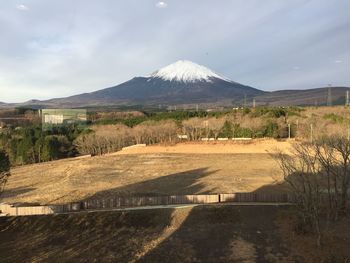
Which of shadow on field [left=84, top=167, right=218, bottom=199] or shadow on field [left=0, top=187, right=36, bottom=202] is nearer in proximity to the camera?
shadow on field [left=84, top=167, right=218, bottom=199]

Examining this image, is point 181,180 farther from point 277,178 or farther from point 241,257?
point 241,257

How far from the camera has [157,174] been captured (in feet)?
116

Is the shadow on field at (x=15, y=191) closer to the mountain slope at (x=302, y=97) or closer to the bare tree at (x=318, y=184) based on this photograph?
the bare tree at (x=318, y=184)

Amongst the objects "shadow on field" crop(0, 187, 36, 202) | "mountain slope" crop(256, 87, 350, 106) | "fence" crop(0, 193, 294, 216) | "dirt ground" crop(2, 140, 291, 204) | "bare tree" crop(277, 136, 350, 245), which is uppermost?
"mountain slope" crop(256, 87, 350, 106)

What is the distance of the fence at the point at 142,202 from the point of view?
23281 millimetres

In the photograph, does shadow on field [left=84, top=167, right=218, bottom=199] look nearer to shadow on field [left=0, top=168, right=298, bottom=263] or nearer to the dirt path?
shadow on field [left=0, top=168, right=298, bottom=263]

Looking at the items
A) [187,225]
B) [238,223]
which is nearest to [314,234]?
[238,223]

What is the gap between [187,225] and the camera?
66.1ft

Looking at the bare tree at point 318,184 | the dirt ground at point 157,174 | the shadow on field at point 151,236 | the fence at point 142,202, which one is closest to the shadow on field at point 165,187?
the dirt ground at point 157,174

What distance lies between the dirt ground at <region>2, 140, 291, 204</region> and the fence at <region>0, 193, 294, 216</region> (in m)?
3.02

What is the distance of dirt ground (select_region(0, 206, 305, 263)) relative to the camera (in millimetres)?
16781

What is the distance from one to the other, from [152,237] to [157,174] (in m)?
16.5

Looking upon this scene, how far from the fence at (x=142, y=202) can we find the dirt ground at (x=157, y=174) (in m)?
3.02

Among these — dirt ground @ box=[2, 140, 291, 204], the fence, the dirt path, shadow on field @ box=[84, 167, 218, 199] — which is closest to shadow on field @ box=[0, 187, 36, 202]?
dirt ground @ box=[2, 140, 291, 204]
